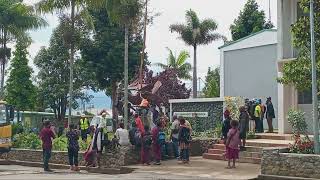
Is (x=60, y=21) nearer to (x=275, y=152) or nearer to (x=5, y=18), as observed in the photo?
(x=5, y=18)

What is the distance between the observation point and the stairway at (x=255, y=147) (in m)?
18.4

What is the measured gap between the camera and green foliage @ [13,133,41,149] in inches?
899

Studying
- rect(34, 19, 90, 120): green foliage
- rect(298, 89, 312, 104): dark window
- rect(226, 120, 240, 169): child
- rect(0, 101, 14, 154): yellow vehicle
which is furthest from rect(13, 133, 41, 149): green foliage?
rect(34, 19, 90, 120): green foliage

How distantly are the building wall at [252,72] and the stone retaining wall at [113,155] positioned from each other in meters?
7.85

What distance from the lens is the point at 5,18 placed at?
32.5 m

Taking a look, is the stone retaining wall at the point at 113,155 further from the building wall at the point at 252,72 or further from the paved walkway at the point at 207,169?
the building wall at the point at 252,72

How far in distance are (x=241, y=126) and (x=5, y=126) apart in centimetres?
1017

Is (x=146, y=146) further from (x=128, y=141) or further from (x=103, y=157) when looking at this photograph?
(x=103, y=157)

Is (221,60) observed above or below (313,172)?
above

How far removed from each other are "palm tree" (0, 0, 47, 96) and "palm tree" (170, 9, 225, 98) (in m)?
13.2

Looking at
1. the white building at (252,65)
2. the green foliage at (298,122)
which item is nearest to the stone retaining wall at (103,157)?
the green foliage at (298,122)

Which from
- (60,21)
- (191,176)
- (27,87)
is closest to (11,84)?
(27,87)

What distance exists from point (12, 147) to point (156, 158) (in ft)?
27.2

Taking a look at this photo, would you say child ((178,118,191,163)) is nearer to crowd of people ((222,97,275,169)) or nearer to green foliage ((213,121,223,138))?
crowd of people ((222,97,275,169))
